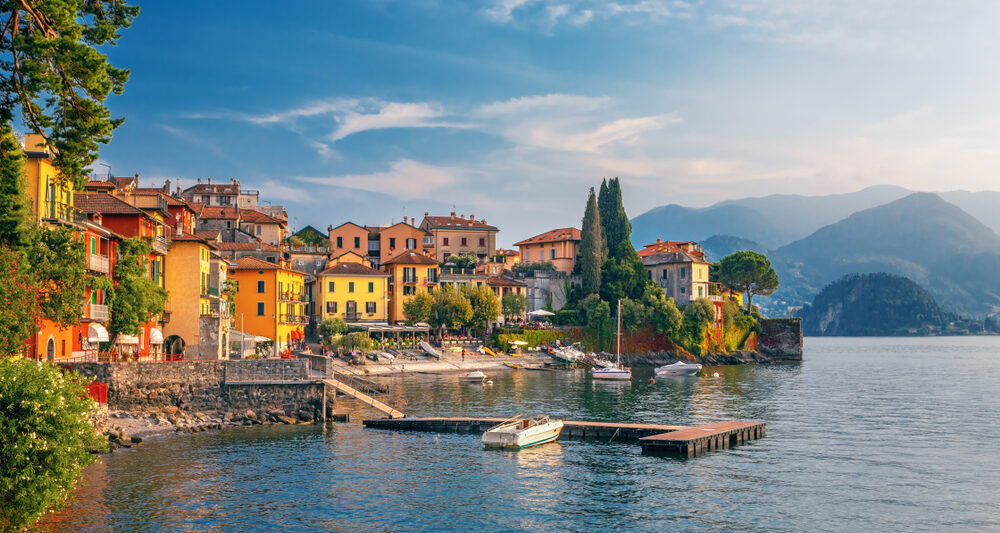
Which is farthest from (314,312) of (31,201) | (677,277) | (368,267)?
(31,201)

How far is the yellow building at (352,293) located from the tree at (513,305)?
19.3m

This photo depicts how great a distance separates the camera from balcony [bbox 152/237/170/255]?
55.7 metres

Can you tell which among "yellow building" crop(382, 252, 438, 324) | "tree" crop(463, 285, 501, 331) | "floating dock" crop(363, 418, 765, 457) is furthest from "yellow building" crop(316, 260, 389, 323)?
"floating dock" crop(363, 418, 765, 457)

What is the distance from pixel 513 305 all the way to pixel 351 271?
25414 millimetres

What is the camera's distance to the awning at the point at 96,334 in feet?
152

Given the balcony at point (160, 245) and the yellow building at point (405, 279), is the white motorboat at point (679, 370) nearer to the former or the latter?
the yellow building at point (405, 279)

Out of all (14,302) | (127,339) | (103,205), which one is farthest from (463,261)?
(14,302)

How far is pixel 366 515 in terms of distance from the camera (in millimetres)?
30250

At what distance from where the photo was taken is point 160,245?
186 ft

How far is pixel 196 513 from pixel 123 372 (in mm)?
21192

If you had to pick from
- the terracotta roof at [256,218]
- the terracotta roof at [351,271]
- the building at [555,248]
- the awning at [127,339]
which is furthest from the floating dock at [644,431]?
the building at [555,248]

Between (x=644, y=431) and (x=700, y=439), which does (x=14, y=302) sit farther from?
(x=700, y=439)

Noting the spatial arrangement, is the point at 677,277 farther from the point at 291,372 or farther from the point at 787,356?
the point at 291,372

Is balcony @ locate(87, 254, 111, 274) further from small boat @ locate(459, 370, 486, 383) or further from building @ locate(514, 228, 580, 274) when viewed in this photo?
building @ locate(514, 228, 580, 274)
